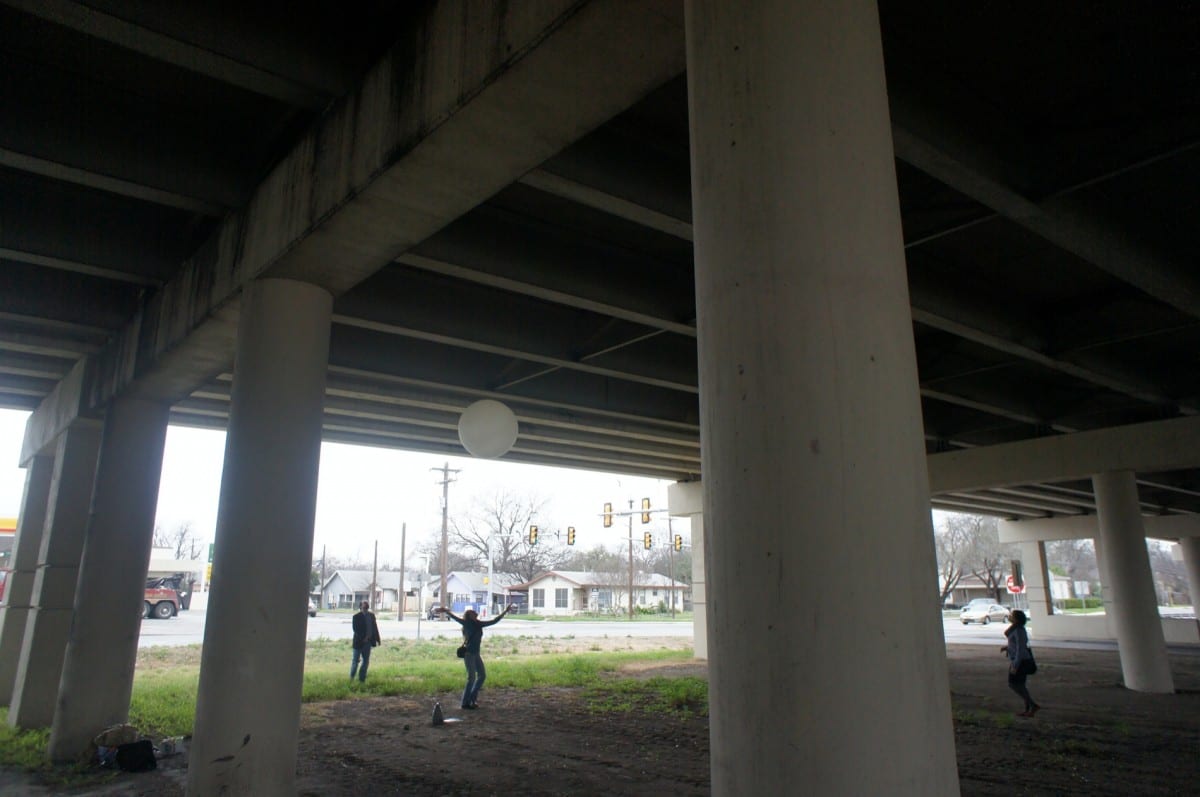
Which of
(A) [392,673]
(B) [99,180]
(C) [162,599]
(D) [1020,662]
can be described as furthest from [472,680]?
(C) [162,599]

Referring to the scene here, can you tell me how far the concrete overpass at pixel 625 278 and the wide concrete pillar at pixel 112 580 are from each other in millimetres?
52

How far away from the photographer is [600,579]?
84188 mm

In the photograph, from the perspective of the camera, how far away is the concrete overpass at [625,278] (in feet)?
7.83

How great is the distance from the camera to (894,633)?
2.27m

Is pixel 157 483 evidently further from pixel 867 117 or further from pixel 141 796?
pixel 867 117

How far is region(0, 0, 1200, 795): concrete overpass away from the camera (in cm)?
239

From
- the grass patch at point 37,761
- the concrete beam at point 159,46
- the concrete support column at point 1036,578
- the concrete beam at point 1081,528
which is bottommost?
the grass patch at point 37,761

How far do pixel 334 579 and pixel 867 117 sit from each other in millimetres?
93497

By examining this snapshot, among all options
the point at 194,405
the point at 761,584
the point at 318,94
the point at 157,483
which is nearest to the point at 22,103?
the point at 318,94

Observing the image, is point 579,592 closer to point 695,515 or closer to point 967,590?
point 967,590

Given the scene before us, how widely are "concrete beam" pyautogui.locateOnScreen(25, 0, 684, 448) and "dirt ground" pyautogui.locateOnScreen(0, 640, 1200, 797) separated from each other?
5.24 m

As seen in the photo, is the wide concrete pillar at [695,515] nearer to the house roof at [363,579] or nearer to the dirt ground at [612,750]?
the dirt ground at [612,750]

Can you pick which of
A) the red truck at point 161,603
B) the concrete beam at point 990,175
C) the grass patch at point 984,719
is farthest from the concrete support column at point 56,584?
the red truck at point 161,603

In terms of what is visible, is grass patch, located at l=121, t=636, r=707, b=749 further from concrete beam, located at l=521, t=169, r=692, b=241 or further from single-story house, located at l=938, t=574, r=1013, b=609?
single-story house, located at l=938, t=574, r=1013, b=609
